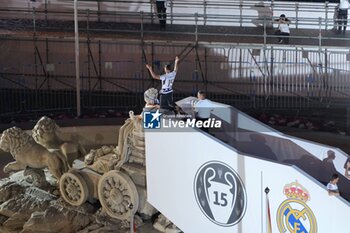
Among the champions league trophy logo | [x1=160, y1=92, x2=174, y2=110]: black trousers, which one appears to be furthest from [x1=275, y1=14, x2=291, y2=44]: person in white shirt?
the champions league trophy logo

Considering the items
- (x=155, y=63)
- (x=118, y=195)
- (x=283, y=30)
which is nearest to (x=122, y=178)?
(x=118, y=195)

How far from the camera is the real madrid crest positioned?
5.74 m

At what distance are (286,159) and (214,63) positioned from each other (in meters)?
9.89

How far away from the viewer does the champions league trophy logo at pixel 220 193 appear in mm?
6535

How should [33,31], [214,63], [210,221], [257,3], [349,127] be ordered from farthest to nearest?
[257,3] → [214,63] → [33,31] → [349,127] → [210,221]

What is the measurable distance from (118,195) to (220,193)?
71.0 inches

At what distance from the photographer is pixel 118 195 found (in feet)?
26.1

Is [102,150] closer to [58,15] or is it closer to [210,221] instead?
[210,221]

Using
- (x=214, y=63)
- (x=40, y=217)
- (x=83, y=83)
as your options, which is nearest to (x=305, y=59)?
(x=214, y=63)

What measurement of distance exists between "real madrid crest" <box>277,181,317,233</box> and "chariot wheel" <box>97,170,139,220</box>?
96.0 inches

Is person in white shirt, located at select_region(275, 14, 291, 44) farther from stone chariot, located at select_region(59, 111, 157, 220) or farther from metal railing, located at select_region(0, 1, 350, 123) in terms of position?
stone chariot, located at select_region(59, 111, 157, 220)

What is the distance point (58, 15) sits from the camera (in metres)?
17.9
